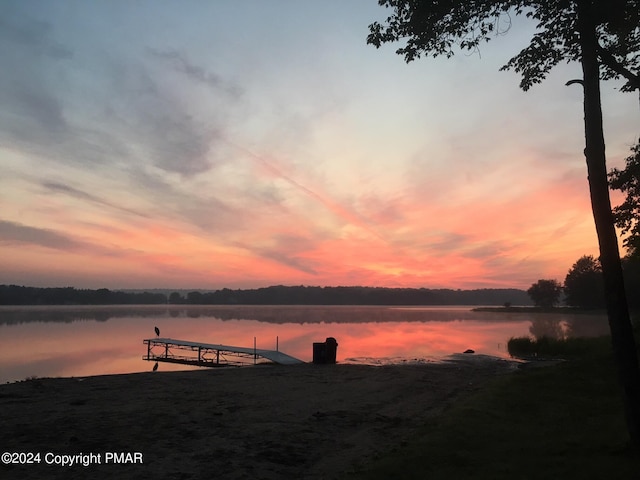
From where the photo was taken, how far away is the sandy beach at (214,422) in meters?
8.34

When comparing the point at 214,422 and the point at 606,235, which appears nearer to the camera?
the point at 606,235

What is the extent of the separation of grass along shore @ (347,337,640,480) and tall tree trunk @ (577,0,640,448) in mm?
984

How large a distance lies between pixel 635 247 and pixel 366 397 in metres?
15.9

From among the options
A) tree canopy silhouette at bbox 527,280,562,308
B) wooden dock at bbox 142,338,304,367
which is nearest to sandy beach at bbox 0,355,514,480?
wooden dock at bbox 142,338,304,367

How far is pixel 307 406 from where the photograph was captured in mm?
13859

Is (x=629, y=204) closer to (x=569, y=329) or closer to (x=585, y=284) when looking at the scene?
(x=569, y=329)

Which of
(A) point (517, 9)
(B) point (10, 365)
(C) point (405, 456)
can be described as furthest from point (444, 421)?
(B) point (10, 365)

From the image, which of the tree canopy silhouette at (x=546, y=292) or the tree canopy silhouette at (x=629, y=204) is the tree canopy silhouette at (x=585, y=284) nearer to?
the tree canopy silhouette at (x=546, y=292)

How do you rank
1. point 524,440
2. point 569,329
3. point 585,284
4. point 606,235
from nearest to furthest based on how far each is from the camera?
point 606,235, point 524,440, point 569,329, point 585,284

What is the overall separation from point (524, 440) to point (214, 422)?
7.36 metres

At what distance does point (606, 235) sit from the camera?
8188mm

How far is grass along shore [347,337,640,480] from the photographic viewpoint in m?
7.13

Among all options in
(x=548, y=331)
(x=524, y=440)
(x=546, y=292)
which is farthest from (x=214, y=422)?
(x=546, y=292)

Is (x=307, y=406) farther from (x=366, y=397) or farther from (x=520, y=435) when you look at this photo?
(x=520, y=435)
